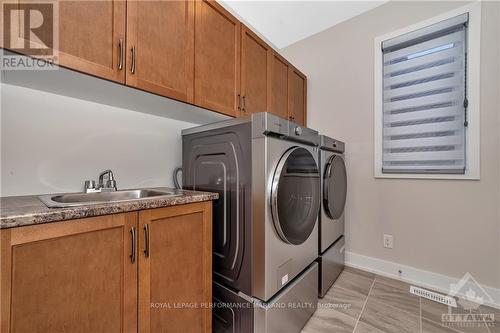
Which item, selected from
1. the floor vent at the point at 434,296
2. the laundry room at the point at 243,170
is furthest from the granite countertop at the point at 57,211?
the floor vent at the point at 434,296

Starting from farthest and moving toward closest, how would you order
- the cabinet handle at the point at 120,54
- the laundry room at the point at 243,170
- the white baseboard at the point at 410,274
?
the white baseboard at the point at 410,274 < the cabinet handle at the point at 120,54 < the laundry room at the point at 243,170

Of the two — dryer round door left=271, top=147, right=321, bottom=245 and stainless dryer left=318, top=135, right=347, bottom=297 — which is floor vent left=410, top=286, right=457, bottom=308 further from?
dryer round door left=271, top=147, right=321, bottom=245

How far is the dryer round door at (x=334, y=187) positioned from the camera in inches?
70.9

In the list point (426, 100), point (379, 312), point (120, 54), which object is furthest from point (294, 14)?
point (379, 312)

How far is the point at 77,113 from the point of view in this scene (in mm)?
1296

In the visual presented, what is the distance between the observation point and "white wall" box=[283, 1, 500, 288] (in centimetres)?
169

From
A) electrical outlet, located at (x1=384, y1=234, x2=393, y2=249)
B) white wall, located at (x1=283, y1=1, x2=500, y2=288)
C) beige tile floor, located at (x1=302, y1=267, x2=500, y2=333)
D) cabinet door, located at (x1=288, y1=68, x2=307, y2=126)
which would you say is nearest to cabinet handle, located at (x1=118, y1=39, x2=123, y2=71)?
cabinet door, located at (x1=288, y1=68, x2=307, y2=126)

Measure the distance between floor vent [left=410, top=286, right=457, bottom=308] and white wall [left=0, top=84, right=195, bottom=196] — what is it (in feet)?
7.78

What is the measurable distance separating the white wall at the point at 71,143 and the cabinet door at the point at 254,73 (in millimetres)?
704

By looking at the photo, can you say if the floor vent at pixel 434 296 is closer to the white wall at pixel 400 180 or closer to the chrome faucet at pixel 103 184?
the white wall at pixel 400 180

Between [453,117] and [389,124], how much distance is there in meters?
0.48

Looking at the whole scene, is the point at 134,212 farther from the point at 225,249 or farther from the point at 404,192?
the point at 404,192

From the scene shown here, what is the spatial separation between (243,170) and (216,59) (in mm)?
847

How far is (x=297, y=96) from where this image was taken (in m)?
2.54
